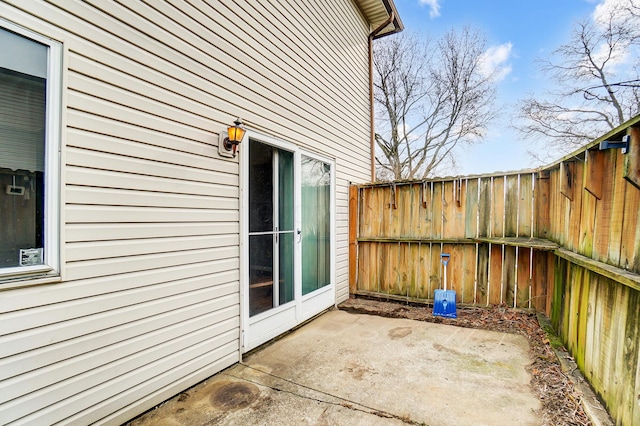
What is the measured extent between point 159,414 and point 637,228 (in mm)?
3203

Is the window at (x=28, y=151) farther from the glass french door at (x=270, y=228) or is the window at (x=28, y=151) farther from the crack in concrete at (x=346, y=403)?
the crack in concrete at (x=346, y=403)

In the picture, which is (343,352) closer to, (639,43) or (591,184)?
(591,184)

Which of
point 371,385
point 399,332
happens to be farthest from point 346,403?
point 399,332

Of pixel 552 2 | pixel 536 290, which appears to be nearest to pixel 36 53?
pixel 536 290

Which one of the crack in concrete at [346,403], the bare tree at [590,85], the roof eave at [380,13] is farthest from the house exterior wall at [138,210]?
the bare tree at [590,85]

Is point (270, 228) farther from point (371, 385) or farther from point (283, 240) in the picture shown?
point (371, 385)

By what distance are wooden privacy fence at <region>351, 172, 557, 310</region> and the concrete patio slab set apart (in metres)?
0.89

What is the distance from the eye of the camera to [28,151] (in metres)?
1.65

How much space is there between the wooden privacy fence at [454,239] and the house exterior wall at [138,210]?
245cm

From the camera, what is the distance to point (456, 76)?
41.2 ft

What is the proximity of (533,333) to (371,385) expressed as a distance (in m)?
2.22

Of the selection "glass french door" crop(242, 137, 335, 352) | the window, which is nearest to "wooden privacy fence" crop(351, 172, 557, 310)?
"glass french door" crop(242, 137, 335, 352)

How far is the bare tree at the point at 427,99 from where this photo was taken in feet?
40.7

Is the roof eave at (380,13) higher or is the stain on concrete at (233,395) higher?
the roof eave at (380,13)
